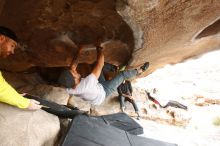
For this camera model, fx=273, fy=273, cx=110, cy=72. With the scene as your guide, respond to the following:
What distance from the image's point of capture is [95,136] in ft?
11.0

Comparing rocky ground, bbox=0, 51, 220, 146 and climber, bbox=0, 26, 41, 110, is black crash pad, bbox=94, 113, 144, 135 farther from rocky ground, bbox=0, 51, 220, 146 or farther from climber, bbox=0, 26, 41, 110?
climber, bbox=0, 26, 41, 110

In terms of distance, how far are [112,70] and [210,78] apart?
5708 millimetres

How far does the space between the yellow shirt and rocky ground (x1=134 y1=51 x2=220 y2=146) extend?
283 cm

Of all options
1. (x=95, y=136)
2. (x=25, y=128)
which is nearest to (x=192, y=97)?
(x=95, y=136)

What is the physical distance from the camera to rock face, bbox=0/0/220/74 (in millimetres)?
3380

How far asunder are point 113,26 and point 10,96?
202cm

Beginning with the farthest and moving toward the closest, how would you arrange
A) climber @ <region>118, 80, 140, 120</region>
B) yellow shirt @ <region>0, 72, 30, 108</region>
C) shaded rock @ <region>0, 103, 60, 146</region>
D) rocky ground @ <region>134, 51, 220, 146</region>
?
1. climber @ <region>118, 80, 140, 120</region>
2. rocky ground @ <region>134, 51, 220, 146</region>
3. shaded rock @ <region>0, 103, 60, 146</region>
4. yellow shirt @ <region>0, 72, 30, 108</region>

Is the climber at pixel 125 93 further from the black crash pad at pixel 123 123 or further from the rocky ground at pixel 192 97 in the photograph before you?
the black crash pad at pixel 123 123

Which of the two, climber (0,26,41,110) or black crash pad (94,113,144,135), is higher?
climber (0,26,41,110)

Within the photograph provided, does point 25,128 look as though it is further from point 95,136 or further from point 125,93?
point 125,93

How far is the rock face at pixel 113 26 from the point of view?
338 centimetres

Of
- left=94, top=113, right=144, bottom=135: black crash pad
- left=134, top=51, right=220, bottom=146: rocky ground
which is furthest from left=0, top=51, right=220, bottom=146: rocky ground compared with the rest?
left=94, top=113, right=144, bottom=135: black crash pad

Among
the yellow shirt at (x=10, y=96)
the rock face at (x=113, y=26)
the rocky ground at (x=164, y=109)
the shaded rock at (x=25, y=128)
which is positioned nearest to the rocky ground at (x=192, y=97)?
the rocky ground at (x=164, y=109)

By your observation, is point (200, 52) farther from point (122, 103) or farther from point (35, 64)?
point (35, 64)
